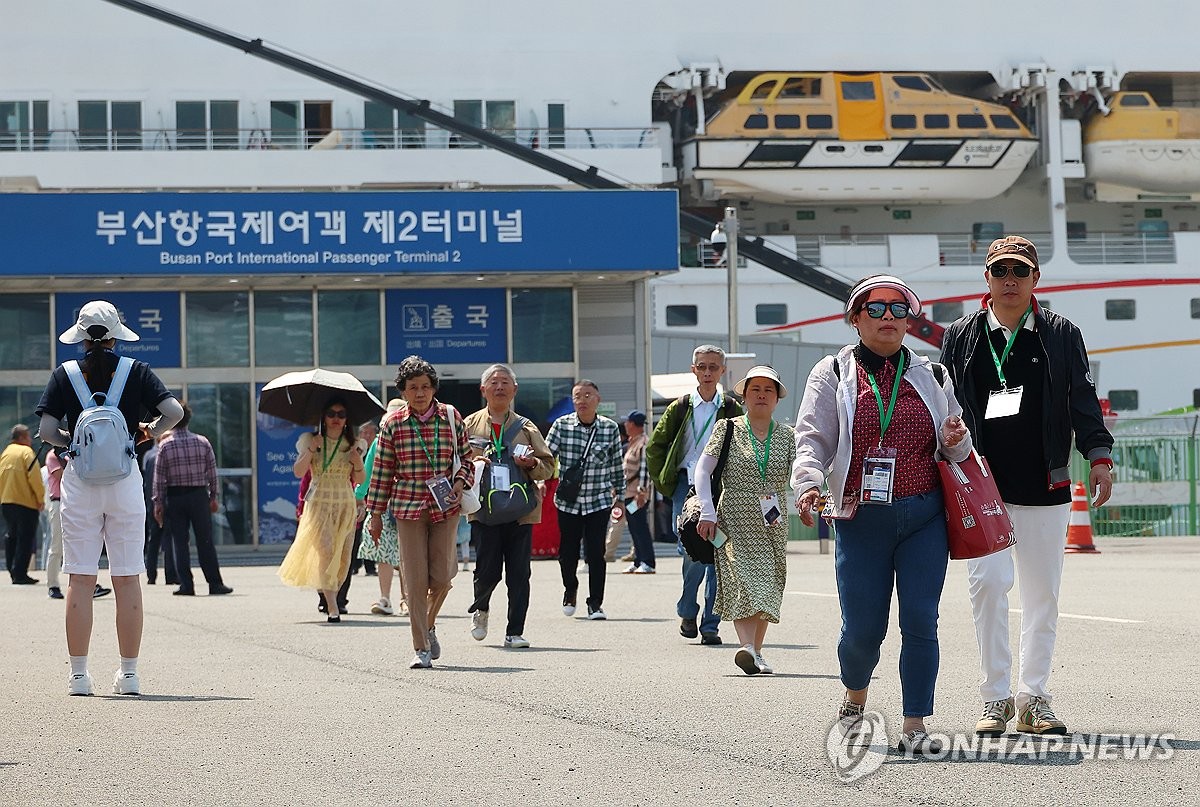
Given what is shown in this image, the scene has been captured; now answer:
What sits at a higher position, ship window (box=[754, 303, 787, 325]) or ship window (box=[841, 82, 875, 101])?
ship window (box=[841, 82, 875, 101])

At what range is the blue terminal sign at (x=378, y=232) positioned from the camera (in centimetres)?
2430

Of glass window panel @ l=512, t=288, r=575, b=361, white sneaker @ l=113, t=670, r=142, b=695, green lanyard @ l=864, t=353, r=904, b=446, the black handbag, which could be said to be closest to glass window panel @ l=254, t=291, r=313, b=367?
glass window panel @ l=512, t=288, r=575, b=361

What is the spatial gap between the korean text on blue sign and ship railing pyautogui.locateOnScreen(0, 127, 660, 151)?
17.0 metres

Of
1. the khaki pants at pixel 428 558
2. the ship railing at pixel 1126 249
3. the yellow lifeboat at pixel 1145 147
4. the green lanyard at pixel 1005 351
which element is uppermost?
the yellow lifeboat at pixel 1145 147

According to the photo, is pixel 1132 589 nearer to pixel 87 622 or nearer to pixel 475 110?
pixel 87 622

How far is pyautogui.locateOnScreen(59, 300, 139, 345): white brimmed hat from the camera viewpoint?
8.63 meters

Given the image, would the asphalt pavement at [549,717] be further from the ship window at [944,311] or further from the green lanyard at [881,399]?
the ship window at [944,311]

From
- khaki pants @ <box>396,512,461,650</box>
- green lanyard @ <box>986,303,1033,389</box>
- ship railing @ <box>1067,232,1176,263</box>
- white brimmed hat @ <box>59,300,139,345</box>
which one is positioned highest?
ship railing @ <box>1067,232,1176,263</box>

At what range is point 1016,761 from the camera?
6.10 metres

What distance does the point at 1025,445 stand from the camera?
22.3 feet

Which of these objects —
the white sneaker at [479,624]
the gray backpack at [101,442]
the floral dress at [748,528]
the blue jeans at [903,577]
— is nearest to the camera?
the blue jeans at [903,577]

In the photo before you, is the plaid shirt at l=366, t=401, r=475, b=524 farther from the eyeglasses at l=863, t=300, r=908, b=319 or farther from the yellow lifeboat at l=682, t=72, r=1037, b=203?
the yellow lifeboat at l=682, t=72, r=1037, b=203

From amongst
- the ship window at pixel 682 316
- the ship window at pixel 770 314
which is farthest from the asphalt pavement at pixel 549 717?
the ship window at pixel 770 314

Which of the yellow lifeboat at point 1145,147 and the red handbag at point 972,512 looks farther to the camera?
the yellow lifeboat at point 1145,147
